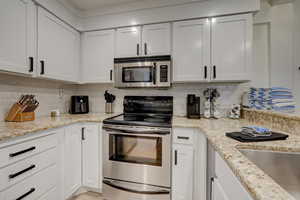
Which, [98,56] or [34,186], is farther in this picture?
[98,56]

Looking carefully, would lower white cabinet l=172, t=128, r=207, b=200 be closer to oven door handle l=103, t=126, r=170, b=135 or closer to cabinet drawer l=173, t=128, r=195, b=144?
cabinet drawer l=173, t=128, r=195, b=144

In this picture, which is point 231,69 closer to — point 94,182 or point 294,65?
point 294,65

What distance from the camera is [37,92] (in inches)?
73.3

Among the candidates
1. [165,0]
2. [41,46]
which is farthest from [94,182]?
[165,0]

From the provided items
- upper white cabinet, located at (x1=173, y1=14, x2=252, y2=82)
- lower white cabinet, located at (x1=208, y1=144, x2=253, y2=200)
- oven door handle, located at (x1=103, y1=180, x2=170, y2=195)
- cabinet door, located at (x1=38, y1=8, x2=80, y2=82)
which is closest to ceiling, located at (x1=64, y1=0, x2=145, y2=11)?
cabinet door, located at (x1=38, y1=8, x2=80, y2=82)

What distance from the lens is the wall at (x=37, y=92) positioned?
1521 millimetres

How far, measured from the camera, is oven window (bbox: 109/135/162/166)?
1.57m

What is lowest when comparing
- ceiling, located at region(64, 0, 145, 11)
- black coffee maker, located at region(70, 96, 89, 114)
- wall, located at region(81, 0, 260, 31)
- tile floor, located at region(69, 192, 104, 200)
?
tile floor, located at region(69, 192, 104, 200)

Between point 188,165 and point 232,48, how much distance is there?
1432 millimetres

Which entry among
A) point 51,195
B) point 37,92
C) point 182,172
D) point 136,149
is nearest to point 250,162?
point 182,172

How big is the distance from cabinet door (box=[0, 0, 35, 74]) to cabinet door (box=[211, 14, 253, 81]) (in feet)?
6.62

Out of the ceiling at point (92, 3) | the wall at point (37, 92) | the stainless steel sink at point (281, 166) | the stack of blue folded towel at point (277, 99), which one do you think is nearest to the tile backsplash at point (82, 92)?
the wall at point (37, 92)

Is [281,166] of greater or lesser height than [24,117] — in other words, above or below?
below

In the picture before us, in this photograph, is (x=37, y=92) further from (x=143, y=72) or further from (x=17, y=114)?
(x=143, y=72)
